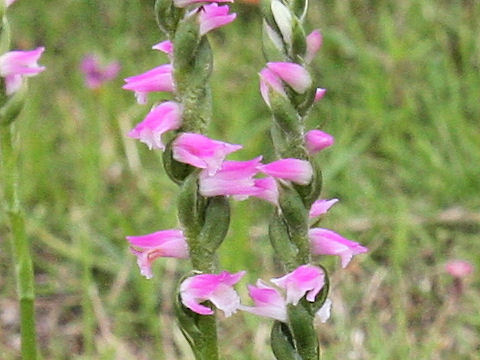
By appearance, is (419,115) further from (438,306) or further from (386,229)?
(438,306)

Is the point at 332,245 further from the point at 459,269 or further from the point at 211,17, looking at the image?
the point at 459,269

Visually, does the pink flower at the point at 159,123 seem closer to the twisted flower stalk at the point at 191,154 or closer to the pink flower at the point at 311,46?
the twisted flower stalk at the point at 191,154

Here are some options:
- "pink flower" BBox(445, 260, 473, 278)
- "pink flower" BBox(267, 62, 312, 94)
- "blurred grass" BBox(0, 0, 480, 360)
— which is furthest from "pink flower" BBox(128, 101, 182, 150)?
"pink flower" BBox(445, 260, 473, 278)

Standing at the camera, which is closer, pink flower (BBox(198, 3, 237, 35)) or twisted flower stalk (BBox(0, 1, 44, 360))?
pink flower (BBox(198, 3, 237, 35))

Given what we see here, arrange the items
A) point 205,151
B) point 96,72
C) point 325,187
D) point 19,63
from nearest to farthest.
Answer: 1. point 205,151
2. point 19,63
3. point 325,187
4. point 96,72

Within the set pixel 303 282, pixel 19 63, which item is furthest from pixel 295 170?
A: pixel 19 63

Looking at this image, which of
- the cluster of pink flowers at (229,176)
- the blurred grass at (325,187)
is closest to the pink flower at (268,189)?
the cluster of pink flowers at (229,176)

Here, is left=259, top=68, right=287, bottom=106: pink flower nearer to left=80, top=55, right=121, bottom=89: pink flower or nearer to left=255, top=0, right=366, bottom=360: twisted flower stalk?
left=255, top=0, right=366, bottom=360: twisted flower stalk
